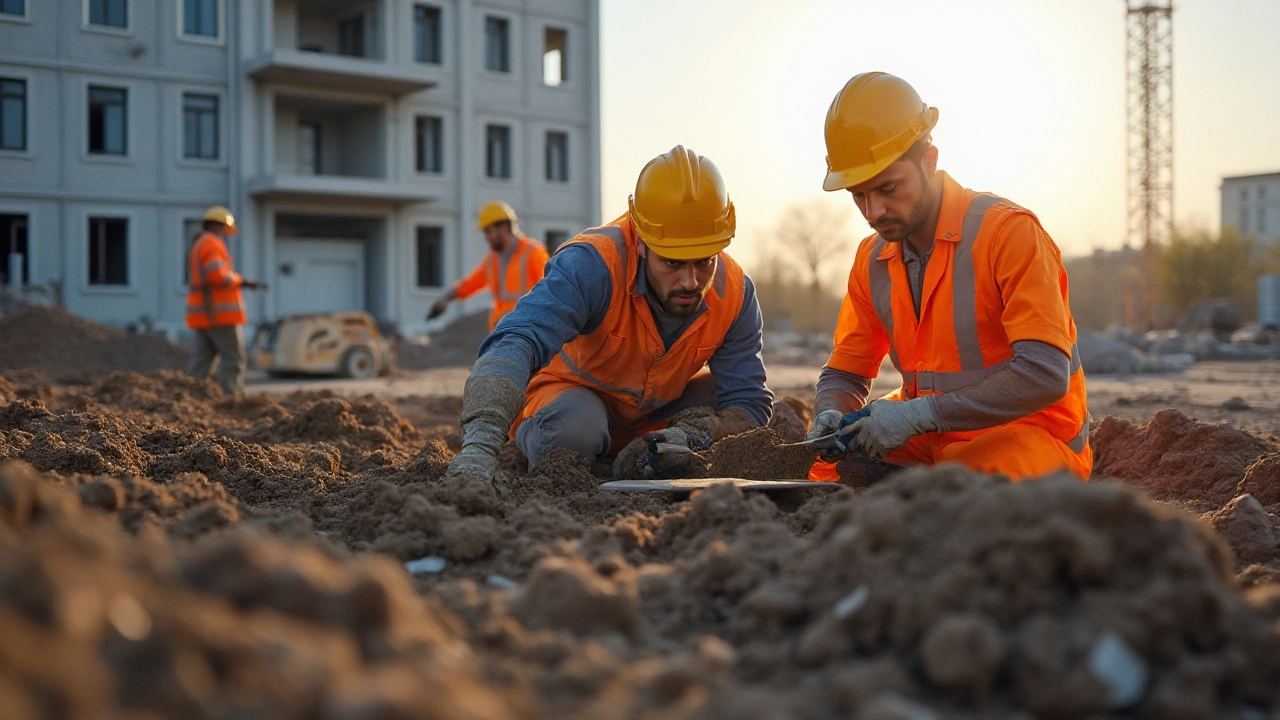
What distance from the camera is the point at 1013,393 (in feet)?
12.0

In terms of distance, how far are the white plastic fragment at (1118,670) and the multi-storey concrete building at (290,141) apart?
22.7 meters

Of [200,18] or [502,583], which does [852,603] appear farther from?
[200,18]

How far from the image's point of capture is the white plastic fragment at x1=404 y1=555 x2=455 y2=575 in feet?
9.03

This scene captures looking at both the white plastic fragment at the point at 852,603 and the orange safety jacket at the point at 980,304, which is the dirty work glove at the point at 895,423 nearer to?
the orange safety jacket at the point at 980,304

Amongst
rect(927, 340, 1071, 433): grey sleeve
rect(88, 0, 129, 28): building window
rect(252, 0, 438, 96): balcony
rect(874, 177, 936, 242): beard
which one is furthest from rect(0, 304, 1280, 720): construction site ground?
rect(88, 0, 129, 28): building window

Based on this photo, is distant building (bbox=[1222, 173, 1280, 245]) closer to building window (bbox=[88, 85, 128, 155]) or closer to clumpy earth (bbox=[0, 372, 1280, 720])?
building window (bbox=[88, 85, 128, 155])

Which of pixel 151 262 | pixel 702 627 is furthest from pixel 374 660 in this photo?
pixel 151 262

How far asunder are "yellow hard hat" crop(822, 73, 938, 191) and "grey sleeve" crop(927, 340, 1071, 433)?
0.87m

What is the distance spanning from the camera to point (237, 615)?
155 centimetres

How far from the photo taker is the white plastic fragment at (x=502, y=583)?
255cm

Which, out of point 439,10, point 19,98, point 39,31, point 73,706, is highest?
point 439,10

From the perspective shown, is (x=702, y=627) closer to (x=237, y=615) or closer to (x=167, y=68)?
(x=237, y=615)

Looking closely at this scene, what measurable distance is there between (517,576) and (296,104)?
24.4m

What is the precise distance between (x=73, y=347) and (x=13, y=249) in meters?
8.43
